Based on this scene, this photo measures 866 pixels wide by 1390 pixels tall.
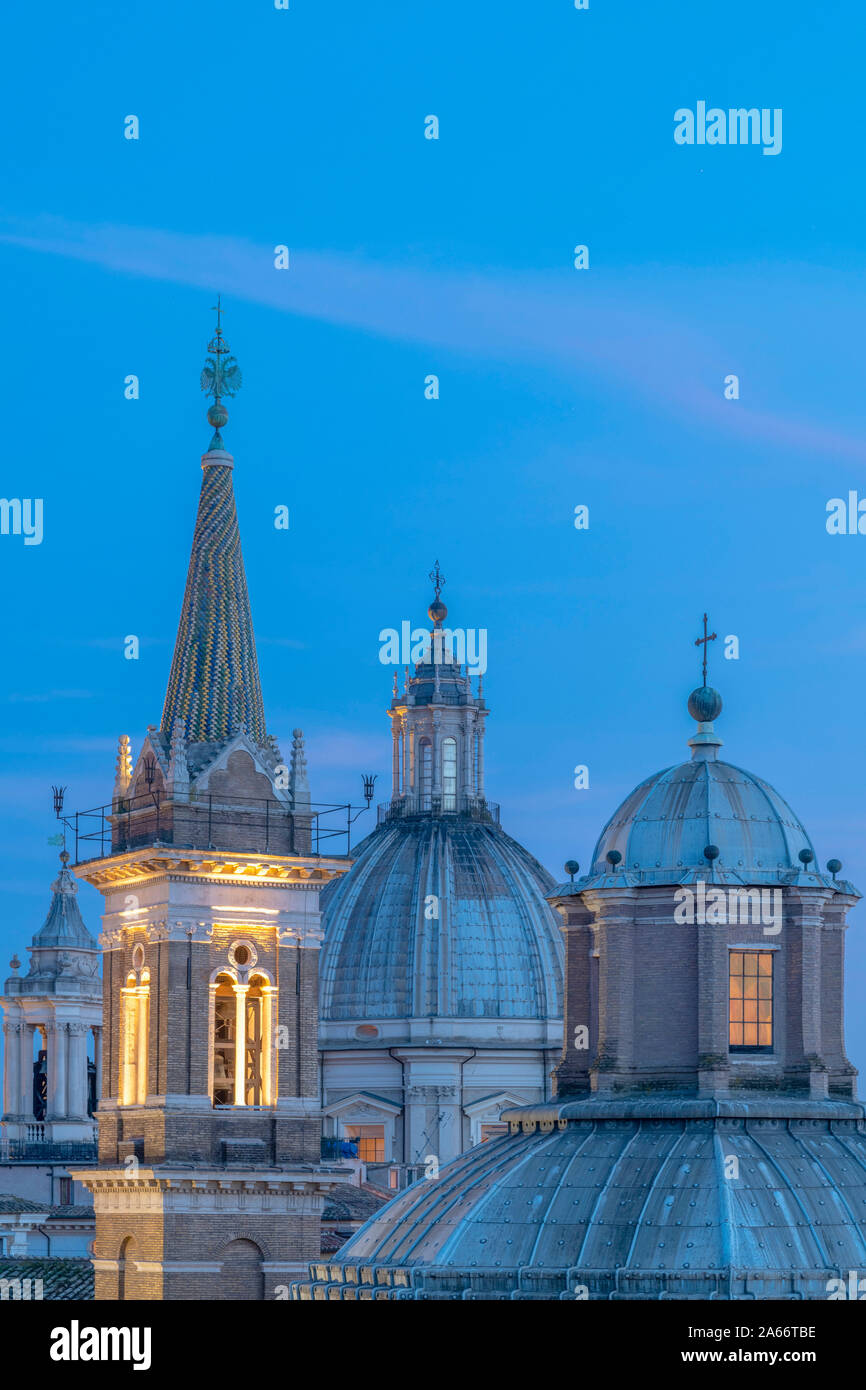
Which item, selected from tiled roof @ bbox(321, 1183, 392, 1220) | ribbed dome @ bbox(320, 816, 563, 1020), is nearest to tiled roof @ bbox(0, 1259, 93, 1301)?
tiled roof @ bbox(321, 1183, 392, 1220)

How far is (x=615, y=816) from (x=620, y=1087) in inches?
237

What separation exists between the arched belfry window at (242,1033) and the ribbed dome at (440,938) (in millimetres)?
39871

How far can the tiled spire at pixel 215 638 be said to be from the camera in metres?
85.9

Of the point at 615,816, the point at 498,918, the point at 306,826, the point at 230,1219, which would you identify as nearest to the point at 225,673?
the point at 306,826

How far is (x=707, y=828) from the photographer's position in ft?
213

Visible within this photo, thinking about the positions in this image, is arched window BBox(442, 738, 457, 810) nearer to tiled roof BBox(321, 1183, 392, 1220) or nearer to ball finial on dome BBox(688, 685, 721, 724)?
tiled roof BBox(321, 1183, 392, 1220)

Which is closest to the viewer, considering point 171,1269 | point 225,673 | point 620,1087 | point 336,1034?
point 620,1087

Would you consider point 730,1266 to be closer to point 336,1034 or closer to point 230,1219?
point 230,1219

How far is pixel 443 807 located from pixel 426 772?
1.71 meters

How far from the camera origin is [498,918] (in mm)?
125625

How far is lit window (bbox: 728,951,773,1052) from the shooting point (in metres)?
64.4

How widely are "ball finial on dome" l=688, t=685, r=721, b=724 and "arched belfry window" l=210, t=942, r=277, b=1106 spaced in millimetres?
18918

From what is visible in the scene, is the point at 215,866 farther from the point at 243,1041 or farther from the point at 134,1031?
the point at 134,1031
